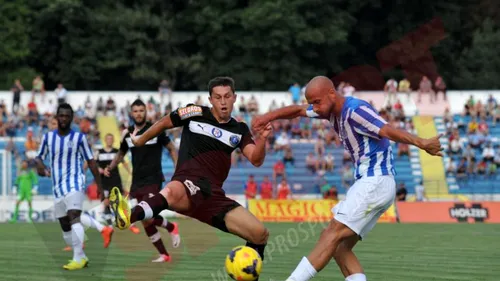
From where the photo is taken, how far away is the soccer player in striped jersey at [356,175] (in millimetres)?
9086

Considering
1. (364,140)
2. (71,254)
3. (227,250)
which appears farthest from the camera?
(227,250)

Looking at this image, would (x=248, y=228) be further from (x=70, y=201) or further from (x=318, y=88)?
(x=70, y=201)

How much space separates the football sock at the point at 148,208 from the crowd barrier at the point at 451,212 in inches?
884

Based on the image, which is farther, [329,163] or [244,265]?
[329,163]

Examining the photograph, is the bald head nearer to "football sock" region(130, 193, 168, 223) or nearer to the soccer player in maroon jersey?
the soccer player in maroon jersey

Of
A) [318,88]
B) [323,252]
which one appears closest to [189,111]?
[318,88]

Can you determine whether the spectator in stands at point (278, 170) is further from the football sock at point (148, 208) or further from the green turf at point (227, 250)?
the football sock at point (148, 208)

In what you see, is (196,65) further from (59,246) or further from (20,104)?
(59,246)

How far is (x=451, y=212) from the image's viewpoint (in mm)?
31688

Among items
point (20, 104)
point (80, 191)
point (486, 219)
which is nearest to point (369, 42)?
point (20, 104)

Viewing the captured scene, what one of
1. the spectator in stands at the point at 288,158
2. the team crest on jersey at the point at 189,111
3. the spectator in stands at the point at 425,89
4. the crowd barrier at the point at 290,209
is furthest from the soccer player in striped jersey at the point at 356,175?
the spectator in stands at the point at 425,89

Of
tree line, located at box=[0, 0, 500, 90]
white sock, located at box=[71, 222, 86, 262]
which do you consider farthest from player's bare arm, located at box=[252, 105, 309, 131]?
tree line, located at box=[0, 0, 500, 90]

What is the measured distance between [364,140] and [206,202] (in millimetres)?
1870

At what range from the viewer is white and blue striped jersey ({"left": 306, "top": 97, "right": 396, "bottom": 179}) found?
9172mm
